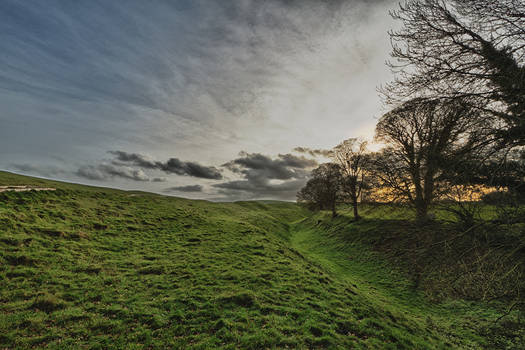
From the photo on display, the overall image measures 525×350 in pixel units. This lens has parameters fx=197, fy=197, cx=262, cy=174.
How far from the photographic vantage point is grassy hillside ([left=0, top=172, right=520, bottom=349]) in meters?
7.44

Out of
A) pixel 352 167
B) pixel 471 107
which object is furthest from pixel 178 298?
pixel 352 167

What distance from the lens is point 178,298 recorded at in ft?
32.1

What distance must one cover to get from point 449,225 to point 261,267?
37.6 ft

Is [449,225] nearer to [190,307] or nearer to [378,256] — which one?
[190,307]

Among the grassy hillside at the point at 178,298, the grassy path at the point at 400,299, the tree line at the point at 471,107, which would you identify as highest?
the tree line at the point at 471,107

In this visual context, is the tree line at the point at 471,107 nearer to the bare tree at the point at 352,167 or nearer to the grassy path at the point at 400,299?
the grassy path at the point at 400,299

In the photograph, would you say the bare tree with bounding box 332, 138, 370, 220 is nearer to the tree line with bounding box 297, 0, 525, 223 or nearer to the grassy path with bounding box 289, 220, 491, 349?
the grassy path with bounding box 289, 220, 491, 349

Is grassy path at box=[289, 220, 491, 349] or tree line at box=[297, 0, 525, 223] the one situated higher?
tree line at box=[297, 0, 525, 223]

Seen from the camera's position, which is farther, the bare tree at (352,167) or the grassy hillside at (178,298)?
the bare tree at (352,167)

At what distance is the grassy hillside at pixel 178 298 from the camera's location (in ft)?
24.4

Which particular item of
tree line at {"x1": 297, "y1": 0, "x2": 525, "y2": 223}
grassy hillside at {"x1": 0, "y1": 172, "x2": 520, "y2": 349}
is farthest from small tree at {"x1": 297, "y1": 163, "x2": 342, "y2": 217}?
tree line at {"x1": 297, "y1": 0, "x2": 525, "y2": 223}

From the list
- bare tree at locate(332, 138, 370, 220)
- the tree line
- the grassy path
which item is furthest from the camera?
bare tree at locate(332, 138, 370, 220)

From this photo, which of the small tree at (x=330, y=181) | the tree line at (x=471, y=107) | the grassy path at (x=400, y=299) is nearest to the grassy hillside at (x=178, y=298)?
the grassy path at (x=400, y=299)

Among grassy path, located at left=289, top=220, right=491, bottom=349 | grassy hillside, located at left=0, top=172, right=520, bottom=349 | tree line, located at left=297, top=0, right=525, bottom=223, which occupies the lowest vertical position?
grassy path, located at left=289, top=220, right=491, bottom=349
